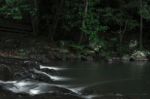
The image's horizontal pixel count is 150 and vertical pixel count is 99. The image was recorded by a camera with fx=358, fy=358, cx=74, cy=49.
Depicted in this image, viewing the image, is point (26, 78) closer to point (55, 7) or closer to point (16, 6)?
point (16, 6)

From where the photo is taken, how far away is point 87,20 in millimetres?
33594

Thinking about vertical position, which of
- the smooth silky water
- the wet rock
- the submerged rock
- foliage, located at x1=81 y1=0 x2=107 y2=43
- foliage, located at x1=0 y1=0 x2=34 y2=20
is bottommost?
the smooth silky water

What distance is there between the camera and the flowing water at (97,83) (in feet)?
49.8

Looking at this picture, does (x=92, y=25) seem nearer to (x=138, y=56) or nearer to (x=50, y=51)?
(x=138, y=56)

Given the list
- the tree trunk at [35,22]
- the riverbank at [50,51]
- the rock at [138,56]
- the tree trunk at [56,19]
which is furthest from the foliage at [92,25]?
A: the tree trunk at [35,22]

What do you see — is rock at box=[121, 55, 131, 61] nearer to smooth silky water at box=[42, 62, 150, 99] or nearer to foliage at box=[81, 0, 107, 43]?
foliage at box=[81, 0, 107, 43]

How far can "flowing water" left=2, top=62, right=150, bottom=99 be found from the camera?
15164mm

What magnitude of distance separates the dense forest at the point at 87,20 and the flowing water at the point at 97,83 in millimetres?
9719

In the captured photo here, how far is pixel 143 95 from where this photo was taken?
15.4 meters

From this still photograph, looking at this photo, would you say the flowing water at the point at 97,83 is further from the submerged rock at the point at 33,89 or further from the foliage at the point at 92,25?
the foliage at the point at 92,25

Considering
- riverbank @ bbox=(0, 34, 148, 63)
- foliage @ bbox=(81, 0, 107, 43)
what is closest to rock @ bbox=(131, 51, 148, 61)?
riverbank @ bbox=(0, 34, 148, 63)

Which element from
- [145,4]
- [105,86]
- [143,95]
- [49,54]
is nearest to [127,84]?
[105,86]

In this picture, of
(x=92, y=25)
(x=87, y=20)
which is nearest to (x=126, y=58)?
(x=92, y=25)

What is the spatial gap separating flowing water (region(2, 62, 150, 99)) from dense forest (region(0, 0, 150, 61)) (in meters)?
9.72
